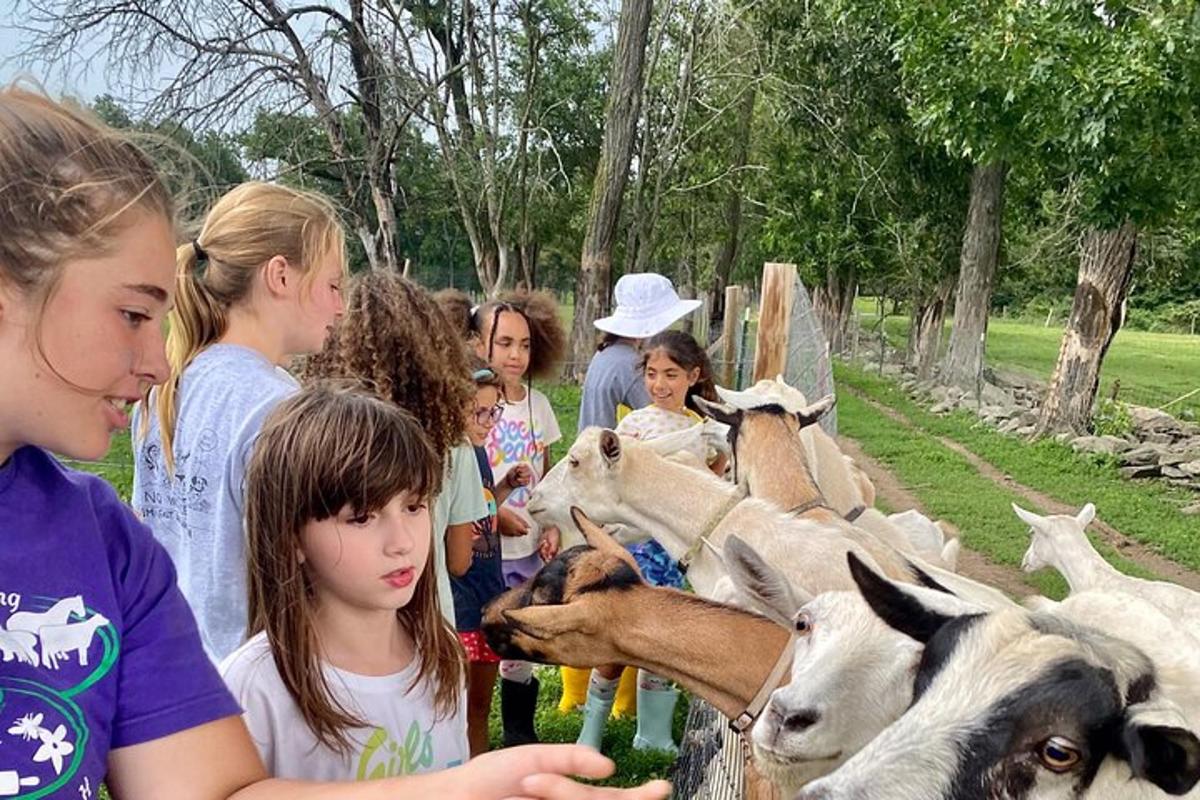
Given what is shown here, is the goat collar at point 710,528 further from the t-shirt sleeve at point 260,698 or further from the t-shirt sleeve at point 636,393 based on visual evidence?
the t-shirt sleeve at point 260,698


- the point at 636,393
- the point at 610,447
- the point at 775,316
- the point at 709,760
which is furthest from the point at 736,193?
the point at 709,760

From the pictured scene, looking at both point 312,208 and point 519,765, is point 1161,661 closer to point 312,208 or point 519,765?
point 519,765

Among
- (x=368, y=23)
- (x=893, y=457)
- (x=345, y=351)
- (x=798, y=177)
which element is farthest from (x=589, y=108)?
(x=345, y=351)

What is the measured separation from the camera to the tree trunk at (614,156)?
479 inches

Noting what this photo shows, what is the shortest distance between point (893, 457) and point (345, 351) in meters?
12.4

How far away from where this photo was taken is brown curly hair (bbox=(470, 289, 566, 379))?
4711mm

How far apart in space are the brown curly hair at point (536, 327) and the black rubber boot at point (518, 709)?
63.6 inches

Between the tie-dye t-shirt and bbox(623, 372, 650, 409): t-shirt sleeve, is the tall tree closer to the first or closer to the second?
bbox(623, 372, 650, 409): t-shirt sleeve

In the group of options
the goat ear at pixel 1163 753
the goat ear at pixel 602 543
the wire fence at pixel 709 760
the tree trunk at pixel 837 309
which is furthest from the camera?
the tree trunk at pixel 837 309

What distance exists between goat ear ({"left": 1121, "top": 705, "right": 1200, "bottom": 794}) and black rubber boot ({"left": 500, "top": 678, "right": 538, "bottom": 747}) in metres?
3.09

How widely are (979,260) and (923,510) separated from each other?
1112 cm

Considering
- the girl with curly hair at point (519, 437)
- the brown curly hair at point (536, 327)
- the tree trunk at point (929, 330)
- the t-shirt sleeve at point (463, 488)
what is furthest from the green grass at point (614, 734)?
the tree trunk at point (929, 330)

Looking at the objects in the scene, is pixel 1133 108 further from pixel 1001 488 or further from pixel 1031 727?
pixel 1031 727

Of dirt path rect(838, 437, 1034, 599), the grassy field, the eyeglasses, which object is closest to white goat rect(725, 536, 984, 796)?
the eyeglasses
